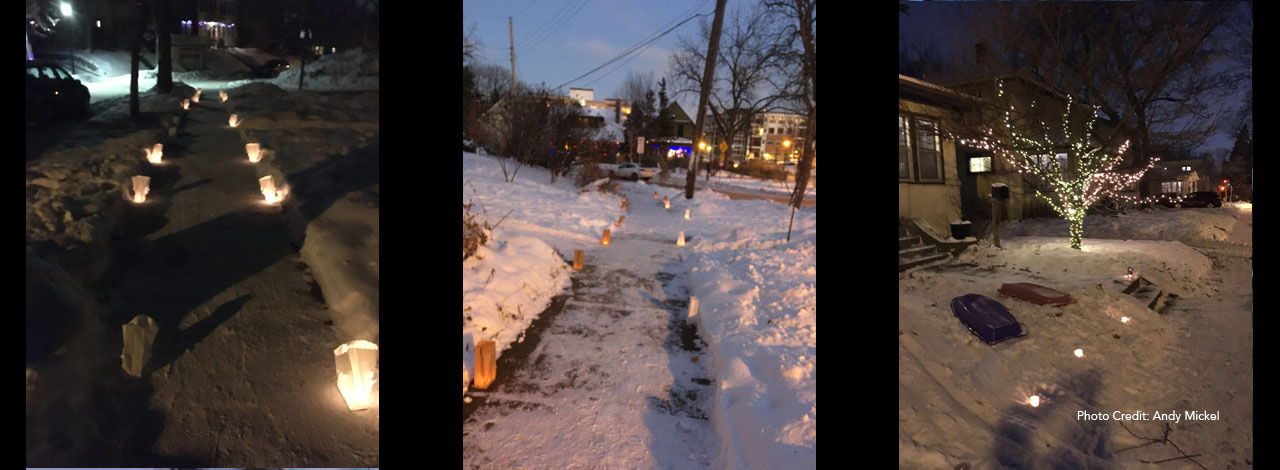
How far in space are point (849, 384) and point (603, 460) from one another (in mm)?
1262

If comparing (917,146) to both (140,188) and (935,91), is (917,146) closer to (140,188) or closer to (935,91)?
(935,91)

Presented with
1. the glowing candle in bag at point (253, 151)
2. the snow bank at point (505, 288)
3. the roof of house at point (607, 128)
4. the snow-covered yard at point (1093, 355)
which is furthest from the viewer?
the roof of house at point (607, 128)

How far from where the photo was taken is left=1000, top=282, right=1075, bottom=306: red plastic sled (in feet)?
5.00

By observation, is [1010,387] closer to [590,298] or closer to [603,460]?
[603,460]

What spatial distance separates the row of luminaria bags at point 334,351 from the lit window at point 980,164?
2.05 meters

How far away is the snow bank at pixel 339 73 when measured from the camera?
64.7 inches

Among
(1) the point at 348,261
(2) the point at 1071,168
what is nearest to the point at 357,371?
(1) the point at 348,261

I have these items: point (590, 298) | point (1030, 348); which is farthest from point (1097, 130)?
point (590, 298)

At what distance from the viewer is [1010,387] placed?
150 cm

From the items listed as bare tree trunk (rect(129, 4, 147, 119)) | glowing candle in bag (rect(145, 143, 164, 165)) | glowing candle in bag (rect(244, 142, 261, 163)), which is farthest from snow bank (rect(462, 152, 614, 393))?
bare tree trunk (rect(129, 4, 147, 119))

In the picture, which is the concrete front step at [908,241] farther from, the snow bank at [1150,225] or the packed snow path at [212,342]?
the packed snow path at [212,342]

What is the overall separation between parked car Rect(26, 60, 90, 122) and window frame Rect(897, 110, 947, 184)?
299 centimetres

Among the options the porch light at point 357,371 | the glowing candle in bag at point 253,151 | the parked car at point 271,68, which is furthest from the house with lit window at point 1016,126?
the glowing candle in bag at point 253,151

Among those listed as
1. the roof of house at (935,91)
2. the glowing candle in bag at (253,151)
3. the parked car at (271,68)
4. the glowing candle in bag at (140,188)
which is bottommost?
the glowing candle in bag at (140,188)
